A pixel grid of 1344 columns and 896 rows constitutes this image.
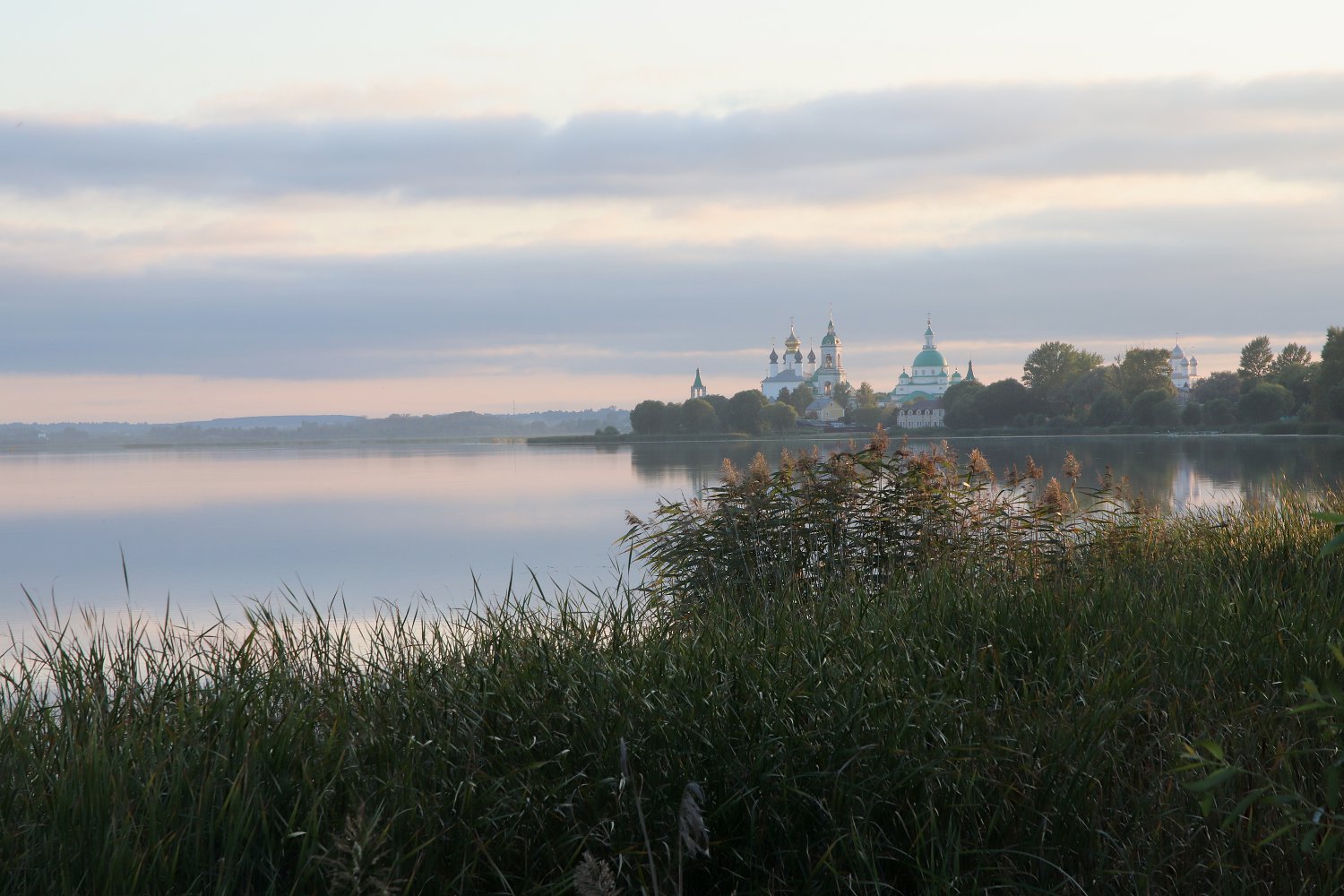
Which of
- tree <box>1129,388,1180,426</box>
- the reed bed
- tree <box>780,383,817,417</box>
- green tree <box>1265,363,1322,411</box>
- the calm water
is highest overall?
tree <box>780,383,817,417</box>

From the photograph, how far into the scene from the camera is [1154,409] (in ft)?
227

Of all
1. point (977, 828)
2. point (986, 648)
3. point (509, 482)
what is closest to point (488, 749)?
point (977, 828)

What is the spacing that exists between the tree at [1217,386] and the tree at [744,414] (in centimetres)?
3312

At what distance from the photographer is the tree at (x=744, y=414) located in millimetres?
80562

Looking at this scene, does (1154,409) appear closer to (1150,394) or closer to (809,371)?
(1150,394)

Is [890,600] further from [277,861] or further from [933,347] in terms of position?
[933,347]

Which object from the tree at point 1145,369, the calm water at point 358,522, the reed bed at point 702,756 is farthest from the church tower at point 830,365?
the reed bed at point 702,756

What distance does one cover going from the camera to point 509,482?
38031 mm

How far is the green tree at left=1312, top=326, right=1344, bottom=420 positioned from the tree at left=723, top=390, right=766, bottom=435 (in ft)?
116

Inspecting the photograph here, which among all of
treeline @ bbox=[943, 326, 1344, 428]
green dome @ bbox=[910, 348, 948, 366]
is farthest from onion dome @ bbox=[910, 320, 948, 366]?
treeline @ bbox=[943, 326, 1344, 428]

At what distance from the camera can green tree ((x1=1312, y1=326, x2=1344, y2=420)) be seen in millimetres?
54438

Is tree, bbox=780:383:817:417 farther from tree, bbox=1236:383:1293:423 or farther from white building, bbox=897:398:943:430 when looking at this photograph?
tree, bbox=1236:383:1293:423

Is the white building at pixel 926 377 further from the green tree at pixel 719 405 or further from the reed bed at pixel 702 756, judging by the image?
the reed bed at pixel 702 756

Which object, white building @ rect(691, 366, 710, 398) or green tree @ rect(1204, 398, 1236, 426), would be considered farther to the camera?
white building @ rect(691, 366, 710, 398)
